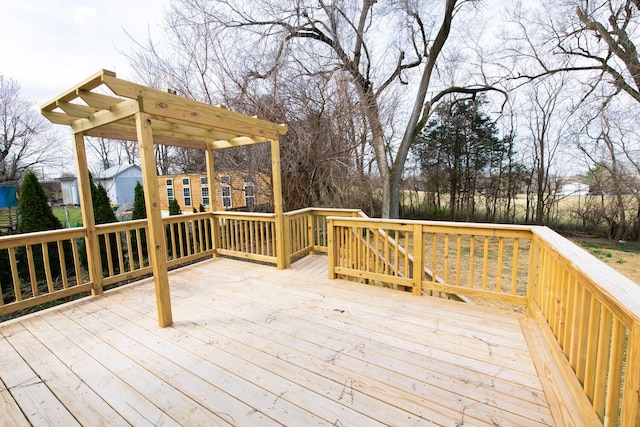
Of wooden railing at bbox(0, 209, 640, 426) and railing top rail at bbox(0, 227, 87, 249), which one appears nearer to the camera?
wooden railing at bbox(0, 209, 640, 426)

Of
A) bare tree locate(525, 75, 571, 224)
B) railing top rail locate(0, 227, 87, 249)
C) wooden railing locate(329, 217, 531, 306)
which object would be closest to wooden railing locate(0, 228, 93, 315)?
railing top rail locate(0, 227, 87, 249)

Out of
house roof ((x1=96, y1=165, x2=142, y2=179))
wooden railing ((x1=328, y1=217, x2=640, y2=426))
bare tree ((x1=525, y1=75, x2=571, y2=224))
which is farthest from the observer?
house roof ((x1=96, y1=165, x2=142, y2=179))

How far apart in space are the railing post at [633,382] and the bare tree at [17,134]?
19629mm

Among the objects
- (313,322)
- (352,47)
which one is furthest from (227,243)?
(352,47)

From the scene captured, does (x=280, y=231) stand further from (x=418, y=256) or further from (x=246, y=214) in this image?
(x=418, y=256)

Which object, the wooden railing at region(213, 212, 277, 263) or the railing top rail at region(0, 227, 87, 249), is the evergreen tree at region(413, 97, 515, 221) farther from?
the railing top rail at region(0, 227, 87, 249)

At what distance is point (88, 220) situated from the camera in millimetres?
3268

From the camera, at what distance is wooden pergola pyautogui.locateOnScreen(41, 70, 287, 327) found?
233 centimetres

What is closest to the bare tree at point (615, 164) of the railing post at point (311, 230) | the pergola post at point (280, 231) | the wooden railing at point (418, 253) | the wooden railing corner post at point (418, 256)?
the wooden railing at point (418, 253)

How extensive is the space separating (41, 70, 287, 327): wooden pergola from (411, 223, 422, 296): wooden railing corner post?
212 centimetres

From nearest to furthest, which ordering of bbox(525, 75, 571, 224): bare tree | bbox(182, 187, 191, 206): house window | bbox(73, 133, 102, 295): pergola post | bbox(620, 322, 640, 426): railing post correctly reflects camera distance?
bbox(620, 322, 640, 426): railing post → bbox(73, 133, 102, 295): pergola post → bbox(525, 75, 571, 224): bare tree → bbox(182, 187, 191, 206): house window

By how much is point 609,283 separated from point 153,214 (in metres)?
3.07

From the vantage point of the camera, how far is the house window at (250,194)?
682 cm

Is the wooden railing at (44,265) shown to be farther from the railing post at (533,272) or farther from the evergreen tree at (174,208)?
the railing post at (533,272)
